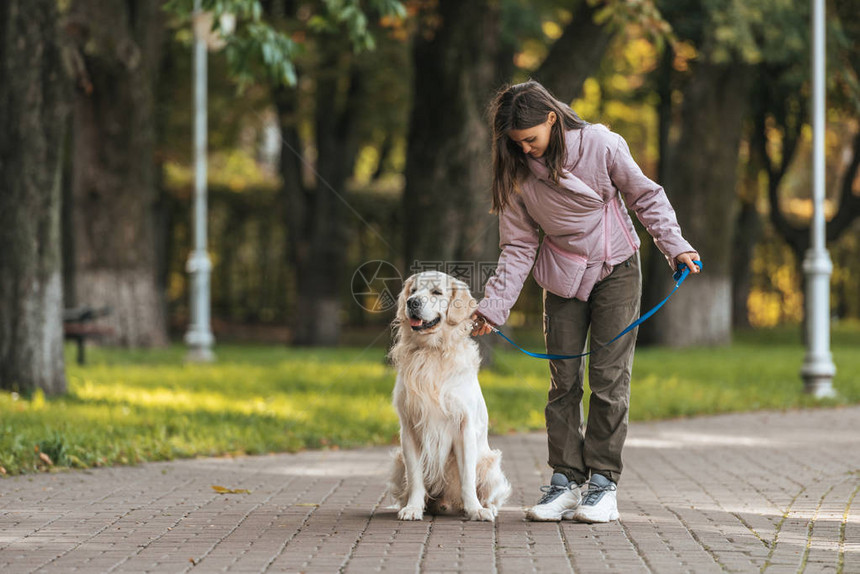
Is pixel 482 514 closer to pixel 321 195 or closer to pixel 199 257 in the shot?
pixel 199 257

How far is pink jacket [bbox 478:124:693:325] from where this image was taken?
19.1 ft

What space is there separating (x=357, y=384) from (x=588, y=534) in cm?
785

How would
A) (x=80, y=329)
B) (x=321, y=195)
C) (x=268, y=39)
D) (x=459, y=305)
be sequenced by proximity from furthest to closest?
(x=321, y=195), (x=80, y=329), (x=268, y=39), (x=459, y=305)

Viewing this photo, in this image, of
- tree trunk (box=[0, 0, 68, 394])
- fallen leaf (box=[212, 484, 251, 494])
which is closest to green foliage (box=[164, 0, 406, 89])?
tree trunk (box=[0, 0, 68, 394])

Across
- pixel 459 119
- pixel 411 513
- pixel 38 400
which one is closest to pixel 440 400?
pixel 411 513

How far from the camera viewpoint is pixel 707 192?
2108 centimetres

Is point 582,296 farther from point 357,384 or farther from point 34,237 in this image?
point 357,384

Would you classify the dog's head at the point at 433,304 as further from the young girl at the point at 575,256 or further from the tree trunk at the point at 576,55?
the tree trunk at the point at 576,55

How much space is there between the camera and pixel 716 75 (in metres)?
20.9

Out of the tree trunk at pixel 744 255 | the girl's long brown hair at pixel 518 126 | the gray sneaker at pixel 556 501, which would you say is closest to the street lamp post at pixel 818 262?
the gray sneaker at pixel 556 501

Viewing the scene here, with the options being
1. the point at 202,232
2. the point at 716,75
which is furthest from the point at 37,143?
the point at 716,75

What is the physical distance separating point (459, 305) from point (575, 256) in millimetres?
643

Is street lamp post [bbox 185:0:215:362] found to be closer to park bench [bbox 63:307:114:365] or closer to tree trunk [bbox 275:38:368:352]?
park bench [bbox 63:307:114:365]

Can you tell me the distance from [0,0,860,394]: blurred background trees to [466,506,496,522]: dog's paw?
5.69 m
